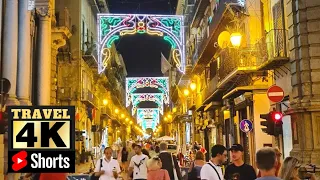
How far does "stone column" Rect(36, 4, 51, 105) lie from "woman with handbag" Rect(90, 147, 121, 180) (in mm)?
10442

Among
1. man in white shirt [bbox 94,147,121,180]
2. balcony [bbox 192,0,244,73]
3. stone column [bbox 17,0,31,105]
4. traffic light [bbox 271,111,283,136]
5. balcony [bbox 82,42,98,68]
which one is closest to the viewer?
man in white shirt [bbox 94,147,121,180]

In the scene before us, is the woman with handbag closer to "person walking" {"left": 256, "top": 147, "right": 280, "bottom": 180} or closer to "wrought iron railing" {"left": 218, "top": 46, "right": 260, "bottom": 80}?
"person walking" {"left": 256, "top": 147, "right": 280, "bottom": 180}

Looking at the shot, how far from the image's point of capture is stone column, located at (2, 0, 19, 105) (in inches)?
661

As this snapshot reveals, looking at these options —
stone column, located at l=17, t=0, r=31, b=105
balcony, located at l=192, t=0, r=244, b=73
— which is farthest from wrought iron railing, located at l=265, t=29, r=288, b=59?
stone column, located at l=17, t=0, r=31, b=105

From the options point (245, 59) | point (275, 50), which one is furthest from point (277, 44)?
point (245, 59)

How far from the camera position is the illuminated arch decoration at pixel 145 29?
99.9 ft

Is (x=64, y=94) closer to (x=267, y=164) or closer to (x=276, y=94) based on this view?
(x=276, y=94)

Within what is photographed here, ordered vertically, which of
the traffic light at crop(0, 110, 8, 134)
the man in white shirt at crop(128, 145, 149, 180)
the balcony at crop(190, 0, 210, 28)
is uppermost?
the balcony at crop(190, 0, 210, 28)

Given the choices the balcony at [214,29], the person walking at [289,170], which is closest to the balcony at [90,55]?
the balcony at [214,29]

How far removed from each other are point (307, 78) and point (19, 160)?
1144 centimetres

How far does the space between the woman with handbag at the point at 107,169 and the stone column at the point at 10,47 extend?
7224mm

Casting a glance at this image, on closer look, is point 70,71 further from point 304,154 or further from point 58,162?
point 58,162

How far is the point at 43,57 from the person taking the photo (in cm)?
2058

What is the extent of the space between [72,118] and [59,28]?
1996 cm
